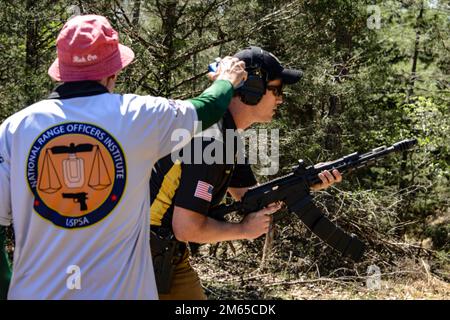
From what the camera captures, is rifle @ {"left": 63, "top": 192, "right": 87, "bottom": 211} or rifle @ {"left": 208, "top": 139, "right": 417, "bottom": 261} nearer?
rifle @ {"left": 63, "top": 192, "right": 87, "bottom": 211}

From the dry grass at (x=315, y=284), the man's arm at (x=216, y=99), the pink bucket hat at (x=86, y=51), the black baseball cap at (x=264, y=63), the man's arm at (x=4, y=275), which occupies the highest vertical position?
the black baseball cap at (x=264, y=63)

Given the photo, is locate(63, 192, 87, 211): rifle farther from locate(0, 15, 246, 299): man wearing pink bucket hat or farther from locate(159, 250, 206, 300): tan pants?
locate(159, 250, 206, 300): tan pants

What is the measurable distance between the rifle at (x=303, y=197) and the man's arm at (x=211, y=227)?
102mm

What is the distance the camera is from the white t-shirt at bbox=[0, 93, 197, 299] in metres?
2.08

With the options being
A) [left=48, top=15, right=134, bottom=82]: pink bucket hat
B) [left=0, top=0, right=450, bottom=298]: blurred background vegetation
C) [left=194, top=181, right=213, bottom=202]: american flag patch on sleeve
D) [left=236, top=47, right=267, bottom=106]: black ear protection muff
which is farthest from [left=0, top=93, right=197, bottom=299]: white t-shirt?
[left=0, top=0, right=450, bottom=298]: blurred background vegetation

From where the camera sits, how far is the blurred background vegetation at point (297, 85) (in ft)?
24.1

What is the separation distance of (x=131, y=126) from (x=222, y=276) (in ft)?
18.8

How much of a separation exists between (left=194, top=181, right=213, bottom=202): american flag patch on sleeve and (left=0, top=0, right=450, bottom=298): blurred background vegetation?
14.0 feet

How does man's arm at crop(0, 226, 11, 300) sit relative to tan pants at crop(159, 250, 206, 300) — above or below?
above

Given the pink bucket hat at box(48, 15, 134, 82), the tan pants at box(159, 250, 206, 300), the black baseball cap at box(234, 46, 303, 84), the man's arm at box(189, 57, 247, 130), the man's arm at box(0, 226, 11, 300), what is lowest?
the tan pants at box(159, 250, 206, 300)

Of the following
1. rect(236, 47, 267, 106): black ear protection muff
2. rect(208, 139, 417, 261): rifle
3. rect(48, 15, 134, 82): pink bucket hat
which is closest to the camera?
rect(48, 15, 134, 82): pink bucket hat

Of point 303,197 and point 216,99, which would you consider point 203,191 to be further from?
point 303,197

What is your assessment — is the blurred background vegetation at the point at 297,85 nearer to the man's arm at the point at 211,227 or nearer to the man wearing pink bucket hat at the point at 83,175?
the man's arm at the point at 211,227

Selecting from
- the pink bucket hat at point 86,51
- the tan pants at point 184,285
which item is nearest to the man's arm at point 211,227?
the tan pants at point 184,285
